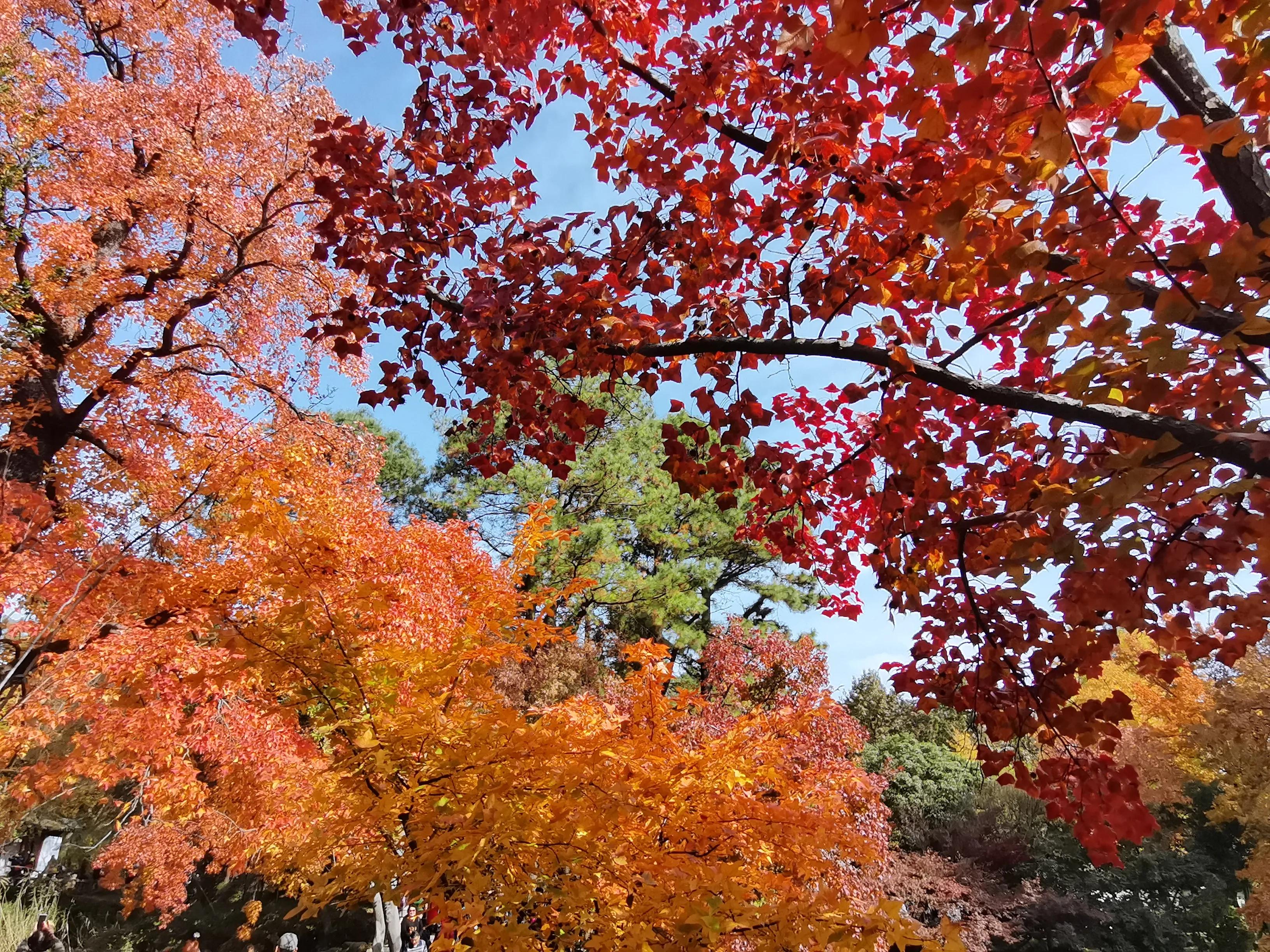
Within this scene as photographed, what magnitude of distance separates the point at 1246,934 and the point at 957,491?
41.1 ft

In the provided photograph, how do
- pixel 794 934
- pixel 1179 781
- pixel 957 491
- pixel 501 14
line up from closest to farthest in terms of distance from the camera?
pixel 794 934 < pixel 501 14 < pixel 957 491 < pixel 1179 781

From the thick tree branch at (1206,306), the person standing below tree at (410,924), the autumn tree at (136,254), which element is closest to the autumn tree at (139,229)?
the autumn tree at (136,254)

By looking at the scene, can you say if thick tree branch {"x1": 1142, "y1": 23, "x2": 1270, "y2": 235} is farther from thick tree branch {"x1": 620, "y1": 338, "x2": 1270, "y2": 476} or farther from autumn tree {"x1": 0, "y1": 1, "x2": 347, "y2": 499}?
autumn tree {"x1": 0, "y1": 1, "x2": 347, "y2": 499}

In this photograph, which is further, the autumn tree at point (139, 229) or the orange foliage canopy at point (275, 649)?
the autumn tree at point (139, 229)

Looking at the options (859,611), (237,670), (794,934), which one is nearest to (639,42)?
(859,611)

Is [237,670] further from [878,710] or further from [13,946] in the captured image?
[878,710]

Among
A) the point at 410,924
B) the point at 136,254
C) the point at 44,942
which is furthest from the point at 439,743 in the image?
the point at 44,942

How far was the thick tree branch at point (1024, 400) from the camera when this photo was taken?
4.87 ft

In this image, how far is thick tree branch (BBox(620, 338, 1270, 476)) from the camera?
4.87ft

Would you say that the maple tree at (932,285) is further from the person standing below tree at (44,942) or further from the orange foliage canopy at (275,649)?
the person standing below tree at (44,942)

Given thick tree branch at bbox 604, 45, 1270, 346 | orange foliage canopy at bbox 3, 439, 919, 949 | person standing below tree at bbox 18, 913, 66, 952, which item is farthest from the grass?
thick tree branch at bbox 604, 45, 1270, 346

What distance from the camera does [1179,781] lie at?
11.3 m

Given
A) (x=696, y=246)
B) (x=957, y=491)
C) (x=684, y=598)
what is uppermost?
(x=684, y=598)

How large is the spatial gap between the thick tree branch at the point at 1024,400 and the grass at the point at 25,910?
14.4 metres
